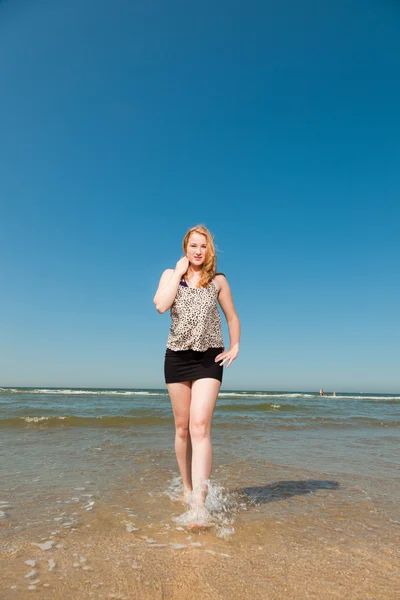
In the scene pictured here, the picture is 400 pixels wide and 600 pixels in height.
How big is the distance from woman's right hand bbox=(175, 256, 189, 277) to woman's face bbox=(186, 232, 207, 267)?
7cm

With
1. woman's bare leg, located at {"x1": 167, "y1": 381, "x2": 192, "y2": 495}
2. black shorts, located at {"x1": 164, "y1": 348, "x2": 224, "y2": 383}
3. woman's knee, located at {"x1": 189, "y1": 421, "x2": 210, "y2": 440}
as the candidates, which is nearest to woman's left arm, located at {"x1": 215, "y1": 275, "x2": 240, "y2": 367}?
black shorts, located at {"x1": 164, "y1": 348, "x2": 224, "y2": 383}

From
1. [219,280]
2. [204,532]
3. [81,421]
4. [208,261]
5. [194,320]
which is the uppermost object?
[208,261]

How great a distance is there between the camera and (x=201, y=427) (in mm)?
3459

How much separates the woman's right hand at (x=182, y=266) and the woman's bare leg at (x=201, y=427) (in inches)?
39.0

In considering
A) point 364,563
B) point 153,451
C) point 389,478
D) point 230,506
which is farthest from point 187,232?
point 153,451

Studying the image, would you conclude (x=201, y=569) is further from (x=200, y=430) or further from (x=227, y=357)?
(x=227, y=357)

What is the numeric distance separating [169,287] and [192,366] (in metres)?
0.75

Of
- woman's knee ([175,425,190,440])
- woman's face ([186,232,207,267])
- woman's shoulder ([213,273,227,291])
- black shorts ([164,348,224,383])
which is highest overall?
woman's face ([186,232,207,267])

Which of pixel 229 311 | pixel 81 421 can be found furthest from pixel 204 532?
pixel 81 421

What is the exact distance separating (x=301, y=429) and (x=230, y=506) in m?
A: 7.89

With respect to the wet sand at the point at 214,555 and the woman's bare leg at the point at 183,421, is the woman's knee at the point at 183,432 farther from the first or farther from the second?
the wet sand at the point at 214,555

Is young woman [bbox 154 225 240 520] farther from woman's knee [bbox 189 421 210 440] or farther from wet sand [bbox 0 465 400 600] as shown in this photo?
wet sand [bbox 0 465 400 600]

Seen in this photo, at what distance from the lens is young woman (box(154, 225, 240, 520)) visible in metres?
3.55

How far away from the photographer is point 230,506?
150 inches
